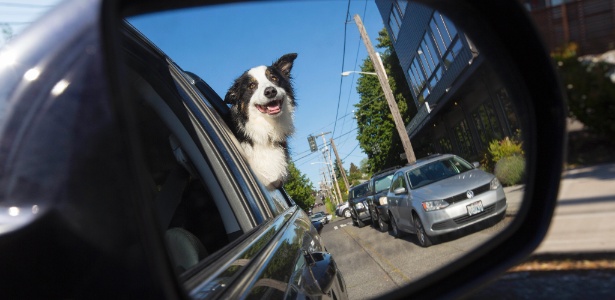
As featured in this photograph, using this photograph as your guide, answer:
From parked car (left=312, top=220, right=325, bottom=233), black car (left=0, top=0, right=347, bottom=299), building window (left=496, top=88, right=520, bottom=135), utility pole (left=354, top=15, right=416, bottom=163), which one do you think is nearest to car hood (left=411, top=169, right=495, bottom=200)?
utility pole (left=354, top=15, right=416, bottom=163)

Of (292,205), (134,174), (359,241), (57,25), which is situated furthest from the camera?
(292,205)

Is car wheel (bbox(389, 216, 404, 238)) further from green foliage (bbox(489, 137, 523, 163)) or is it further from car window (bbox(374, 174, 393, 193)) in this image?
green foliage (bbox(489, 137, 523, 163))

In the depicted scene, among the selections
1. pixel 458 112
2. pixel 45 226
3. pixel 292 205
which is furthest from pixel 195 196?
pixel 292 205

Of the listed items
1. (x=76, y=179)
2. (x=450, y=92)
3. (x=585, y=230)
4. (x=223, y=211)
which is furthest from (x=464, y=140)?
(x=585, y=230)

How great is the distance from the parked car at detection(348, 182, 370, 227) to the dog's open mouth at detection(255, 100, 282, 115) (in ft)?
2.06

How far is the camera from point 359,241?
1.94 meters

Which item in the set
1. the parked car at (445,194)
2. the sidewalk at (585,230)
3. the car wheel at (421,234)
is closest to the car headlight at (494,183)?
the parked car at (445,194)

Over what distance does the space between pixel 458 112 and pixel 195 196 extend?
1007 millimetres

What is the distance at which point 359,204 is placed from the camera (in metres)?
2.50

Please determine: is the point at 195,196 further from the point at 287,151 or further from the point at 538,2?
the point at 538,2

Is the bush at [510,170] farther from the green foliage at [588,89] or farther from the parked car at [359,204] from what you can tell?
the parked car at [359,204]

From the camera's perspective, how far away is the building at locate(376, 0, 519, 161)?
1742 millimetres

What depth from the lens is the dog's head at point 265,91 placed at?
1533 millimetres

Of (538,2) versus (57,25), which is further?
(538,2)
